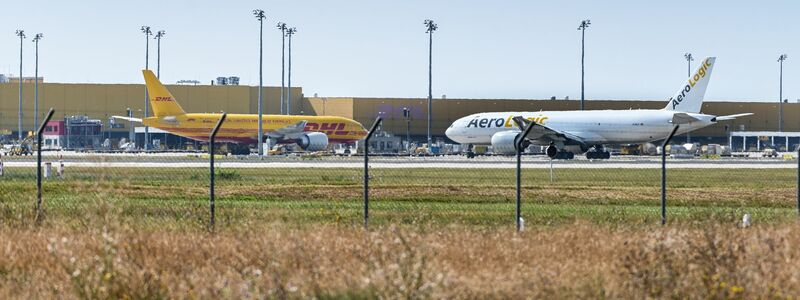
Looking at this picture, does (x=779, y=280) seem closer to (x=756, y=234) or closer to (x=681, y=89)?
(x=756, y=234)

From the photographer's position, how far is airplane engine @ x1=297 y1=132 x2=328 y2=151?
3593 inches

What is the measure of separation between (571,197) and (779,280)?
18.8 m

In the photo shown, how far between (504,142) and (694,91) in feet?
37.5

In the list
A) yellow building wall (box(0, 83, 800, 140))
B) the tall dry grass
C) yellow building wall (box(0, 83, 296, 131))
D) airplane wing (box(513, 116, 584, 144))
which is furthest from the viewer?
yellow building wall (box(0, 83, 296, 131))

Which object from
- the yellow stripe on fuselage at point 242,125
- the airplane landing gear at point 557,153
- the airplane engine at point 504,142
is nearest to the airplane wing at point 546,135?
the airplane landing gear at point 557,153

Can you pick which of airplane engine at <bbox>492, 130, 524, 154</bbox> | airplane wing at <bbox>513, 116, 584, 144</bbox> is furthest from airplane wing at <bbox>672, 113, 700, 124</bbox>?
airplane engine at <bbox>492, 130, 524, 154</bbox>

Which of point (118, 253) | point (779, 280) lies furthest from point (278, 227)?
point (779, 280)

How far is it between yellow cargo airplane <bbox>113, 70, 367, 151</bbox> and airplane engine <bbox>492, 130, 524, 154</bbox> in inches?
879

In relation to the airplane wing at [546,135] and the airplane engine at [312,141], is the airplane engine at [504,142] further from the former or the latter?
the airplane engine at [312,141]

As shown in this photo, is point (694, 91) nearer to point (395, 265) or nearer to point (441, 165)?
point (441, 165)

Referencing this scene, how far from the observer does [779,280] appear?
1219cm

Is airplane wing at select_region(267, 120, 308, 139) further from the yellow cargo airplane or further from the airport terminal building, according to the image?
the airport terminal building

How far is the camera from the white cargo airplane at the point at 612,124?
230 feet

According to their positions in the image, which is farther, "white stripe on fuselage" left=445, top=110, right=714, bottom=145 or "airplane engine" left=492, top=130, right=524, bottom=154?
"airplane engine" left=492, top=130, right=524, bottom=154
